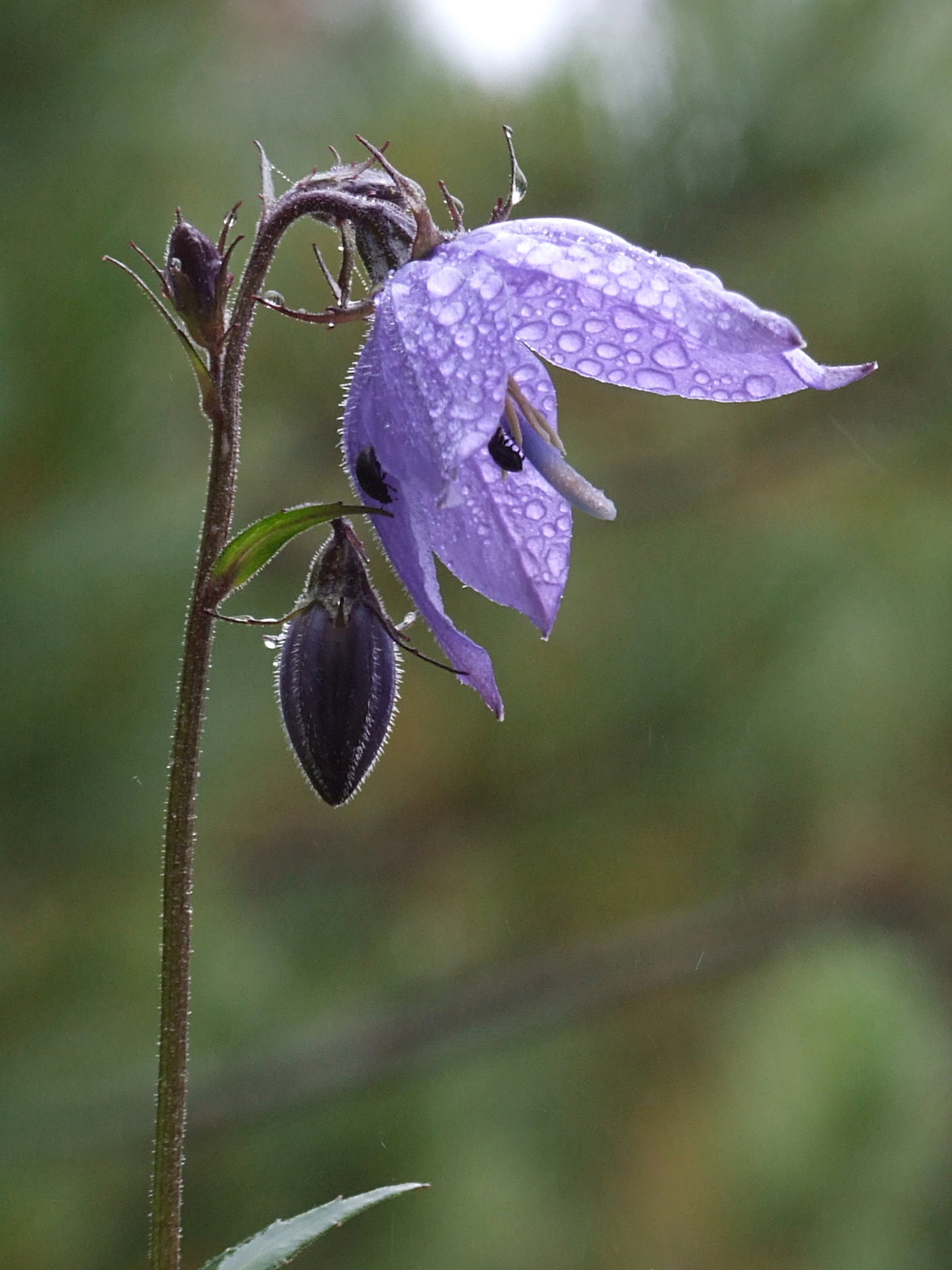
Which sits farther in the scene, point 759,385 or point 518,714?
point 518,714

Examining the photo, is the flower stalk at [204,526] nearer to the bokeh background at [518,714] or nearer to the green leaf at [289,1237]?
the green leaf at [289,1237]

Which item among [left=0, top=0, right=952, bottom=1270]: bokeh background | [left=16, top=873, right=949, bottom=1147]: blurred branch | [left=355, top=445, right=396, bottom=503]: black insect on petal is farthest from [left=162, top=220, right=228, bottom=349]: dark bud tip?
[left=16, top=873, right=949, bottom=1147]: blurred branch

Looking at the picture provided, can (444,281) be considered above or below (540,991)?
above

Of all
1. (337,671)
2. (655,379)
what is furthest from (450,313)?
(337,671)

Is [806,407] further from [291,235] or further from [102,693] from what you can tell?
[102,693]

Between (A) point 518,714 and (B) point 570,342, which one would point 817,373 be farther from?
(A) point 518,714

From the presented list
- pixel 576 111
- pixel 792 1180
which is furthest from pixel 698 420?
pixel 792 1180

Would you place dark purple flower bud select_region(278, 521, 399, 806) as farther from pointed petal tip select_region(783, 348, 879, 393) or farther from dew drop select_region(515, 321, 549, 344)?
pointed petal tip select_region(783, 348, 879, 393)

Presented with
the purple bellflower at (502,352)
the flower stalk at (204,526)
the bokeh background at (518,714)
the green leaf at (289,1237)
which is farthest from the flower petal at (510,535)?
the bokeh background at (518,714)
